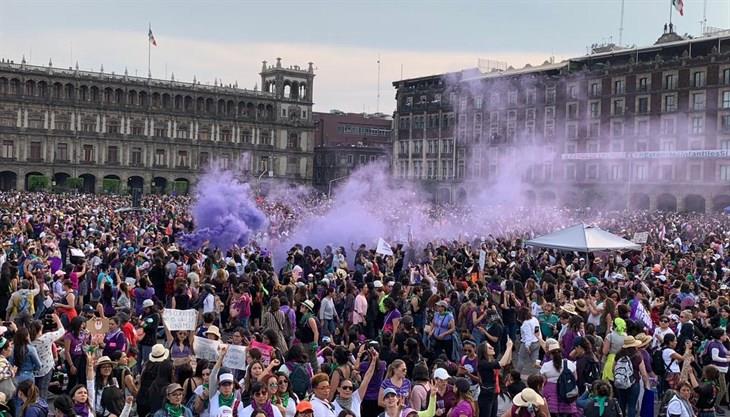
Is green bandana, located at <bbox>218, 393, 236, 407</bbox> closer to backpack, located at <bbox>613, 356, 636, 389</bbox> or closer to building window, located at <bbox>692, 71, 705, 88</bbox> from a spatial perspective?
backpack, located at <bbox>613, 356, 636, 389</bbox>

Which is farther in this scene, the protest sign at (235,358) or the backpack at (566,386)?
the backpack at (566,386)

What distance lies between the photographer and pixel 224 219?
26203 mm

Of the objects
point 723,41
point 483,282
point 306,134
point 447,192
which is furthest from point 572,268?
point 306,134

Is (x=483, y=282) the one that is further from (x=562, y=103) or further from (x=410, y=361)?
(x=562, y=103)

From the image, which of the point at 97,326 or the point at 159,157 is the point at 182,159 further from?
the point at 97,326

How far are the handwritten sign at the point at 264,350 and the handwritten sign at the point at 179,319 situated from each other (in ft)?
4.17

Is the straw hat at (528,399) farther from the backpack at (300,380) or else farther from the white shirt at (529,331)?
the white shirt at (529,331)

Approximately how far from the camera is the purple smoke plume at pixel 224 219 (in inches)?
998

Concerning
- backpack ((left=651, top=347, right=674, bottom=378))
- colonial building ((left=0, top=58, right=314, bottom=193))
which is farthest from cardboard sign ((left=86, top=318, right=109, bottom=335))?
colonial building ((left=0, top=58, right=314, bottom=193))

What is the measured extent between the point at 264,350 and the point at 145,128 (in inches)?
3204

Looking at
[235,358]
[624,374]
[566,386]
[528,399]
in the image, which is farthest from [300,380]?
[624,374]

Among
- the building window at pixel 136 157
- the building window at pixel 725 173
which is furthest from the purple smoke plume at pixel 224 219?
the building window at pixel 136 157

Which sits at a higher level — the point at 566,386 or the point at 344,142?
the point at 344,142

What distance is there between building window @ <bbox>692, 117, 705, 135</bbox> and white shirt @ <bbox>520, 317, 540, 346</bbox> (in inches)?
2186
